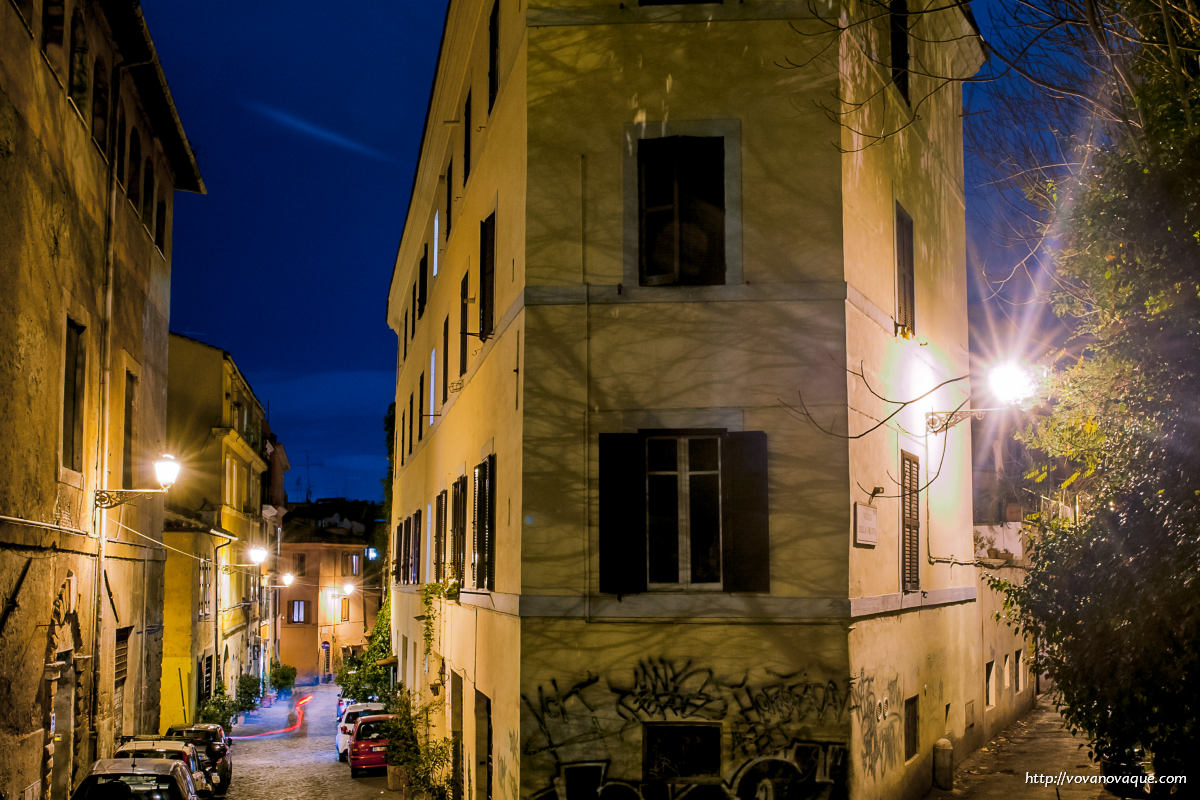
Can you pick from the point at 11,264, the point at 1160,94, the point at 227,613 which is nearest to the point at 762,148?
the point at 1160,94

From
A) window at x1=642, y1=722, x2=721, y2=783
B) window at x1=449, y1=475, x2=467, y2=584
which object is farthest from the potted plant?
window at x1=642, y1=722, x2=721, y2=783

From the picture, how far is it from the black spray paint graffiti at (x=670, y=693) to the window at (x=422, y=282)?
1587cm

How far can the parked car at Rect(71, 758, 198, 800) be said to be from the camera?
15406 mm

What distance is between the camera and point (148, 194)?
23.0 m

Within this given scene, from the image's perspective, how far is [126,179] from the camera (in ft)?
66.7

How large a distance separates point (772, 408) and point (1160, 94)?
179 inches

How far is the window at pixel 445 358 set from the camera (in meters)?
20.4

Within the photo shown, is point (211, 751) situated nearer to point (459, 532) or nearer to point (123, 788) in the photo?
point (123, 788)

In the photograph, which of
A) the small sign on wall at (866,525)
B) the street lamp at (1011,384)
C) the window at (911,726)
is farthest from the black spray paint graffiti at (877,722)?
the street lamp at (1011,384)

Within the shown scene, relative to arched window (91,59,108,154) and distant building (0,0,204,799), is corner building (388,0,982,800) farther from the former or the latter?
arched window (91,59,108,154)

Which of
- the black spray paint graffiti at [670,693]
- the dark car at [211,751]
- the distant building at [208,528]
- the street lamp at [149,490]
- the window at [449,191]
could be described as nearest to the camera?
the black spray paint graffiti at [670,693]

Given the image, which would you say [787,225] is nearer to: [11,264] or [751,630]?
[751,630]

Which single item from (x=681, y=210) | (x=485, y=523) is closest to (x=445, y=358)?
(x=485, y=523)

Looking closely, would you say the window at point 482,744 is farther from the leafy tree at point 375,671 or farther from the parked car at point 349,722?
the leafy tree at point 375,671
